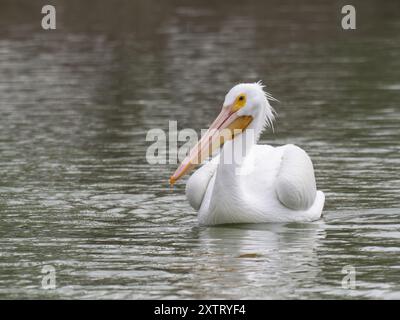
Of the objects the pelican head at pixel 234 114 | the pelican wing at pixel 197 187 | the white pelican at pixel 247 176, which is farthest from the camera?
the pelican wing at pixel 197 187

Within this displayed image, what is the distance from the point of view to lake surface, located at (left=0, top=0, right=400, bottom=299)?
7934 mm

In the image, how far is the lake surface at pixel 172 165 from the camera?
26.0 feet

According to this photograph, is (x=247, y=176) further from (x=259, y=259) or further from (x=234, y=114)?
(x=259, y=259)

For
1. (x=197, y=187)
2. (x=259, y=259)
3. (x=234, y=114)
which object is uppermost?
(x=234, y=114)

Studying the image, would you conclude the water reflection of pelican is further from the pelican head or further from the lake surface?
the pelican head

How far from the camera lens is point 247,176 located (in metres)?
9.68

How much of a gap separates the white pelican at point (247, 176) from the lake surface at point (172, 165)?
0.17 metres

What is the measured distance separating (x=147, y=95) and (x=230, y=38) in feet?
22.1

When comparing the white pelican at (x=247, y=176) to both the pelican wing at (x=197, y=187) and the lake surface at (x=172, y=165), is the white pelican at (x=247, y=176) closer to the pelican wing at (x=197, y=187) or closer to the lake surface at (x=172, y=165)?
the pelican wing at (x=197, y=187)

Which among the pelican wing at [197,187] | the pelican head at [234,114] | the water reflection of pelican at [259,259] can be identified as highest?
the pelican head at [234,114]

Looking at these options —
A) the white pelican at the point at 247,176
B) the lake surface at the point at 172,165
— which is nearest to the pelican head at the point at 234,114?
the white pelican at the point at 247,176

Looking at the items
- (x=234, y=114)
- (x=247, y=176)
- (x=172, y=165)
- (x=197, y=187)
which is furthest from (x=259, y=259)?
(x=172, y=165)

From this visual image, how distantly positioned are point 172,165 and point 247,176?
8.69 ft

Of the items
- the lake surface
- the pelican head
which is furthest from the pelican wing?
the pelican head
